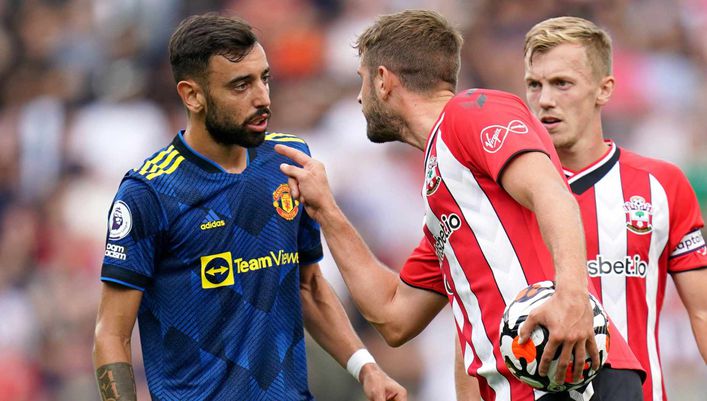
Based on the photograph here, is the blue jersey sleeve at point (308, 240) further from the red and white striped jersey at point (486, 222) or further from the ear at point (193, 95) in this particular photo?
the red and white striped jersey at point (486, 222)

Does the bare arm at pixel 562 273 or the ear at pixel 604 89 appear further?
the ear at pixel 604 89

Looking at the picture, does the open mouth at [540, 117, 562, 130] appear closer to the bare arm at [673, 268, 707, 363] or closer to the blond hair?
the blond hair

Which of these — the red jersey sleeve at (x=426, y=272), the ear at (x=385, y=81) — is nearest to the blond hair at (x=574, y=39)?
the ear at (x=385, y=81)

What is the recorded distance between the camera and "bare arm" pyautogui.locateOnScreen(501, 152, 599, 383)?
363 centimetres

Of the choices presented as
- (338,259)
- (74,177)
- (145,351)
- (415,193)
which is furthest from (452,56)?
(74,177)

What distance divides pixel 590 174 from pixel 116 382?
2.42 meters

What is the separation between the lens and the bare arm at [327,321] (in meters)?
5.05

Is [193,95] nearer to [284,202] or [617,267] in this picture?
[284,202]

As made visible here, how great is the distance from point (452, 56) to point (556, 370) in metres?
1.61

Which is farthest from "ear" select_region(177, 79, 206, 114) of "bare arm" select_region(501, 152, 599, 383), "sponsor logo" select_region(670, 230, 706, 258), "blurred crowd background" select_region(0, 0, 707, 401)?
"blurred crowd background" select_region(0, 0, 707, 401)

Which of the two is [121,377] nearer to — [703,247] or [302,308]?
[302,308]

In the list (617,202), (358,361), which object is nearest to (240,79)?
(358,361)

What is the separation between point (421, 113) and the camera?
4734mm

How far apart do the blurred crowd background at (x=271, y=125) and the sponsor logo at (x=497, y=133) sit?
16.8 feet
